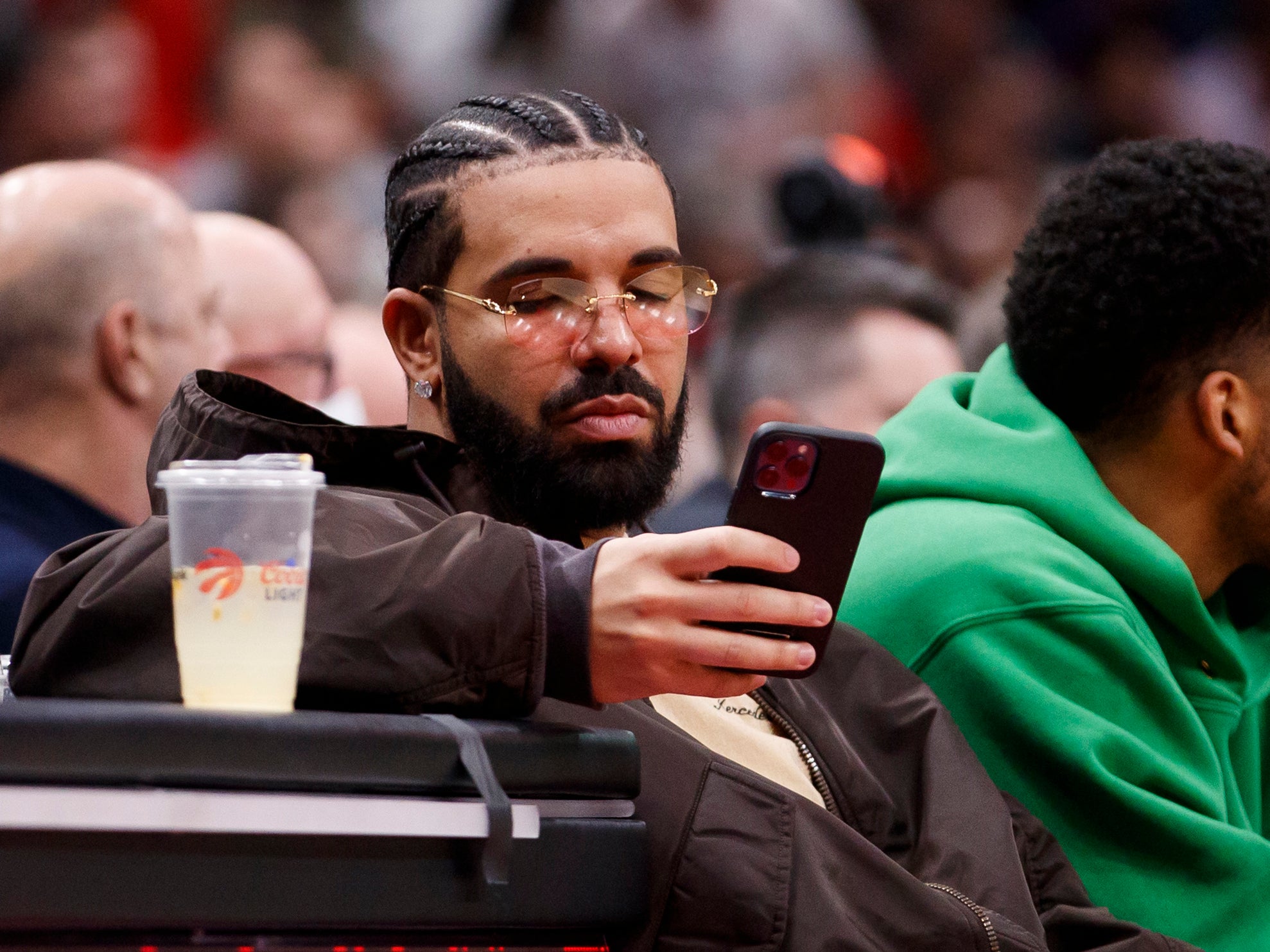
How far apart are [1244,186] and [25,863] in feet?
6.59

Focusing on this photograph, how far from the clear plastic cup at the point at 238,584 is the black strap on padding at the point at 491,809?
0.15 meters

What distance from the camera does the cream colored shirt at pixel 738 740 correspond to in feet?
6.35

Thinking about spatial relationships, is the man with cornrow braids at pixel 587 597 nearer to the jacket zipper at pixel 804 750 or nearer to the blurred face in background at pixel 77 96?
the jacket zipper at pixel 804 750

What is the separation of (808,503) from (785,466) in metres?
0.04

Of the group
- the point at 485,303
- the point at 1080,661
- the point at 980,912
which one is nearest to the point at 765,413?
the point at 1080,661

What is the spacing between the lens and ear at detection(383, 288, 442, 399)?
83.8 inches

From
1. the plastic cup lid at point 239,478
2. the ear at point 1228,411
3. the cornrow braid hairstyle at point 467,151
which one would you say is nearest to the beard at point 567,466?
the cornrow braid hairstyle at point 467,151

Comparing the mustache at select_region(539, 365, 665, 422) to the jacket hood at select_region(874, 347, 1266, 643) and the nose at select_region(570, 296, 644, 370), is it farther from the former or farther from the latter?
the jacket hood at select_region(874, 347, 1266, 643)

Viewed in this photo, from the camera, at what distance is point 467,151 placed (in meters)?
2.11

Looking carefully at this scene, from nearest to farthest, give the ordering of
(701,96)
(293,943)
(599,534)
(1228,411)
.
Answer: (293,943), (599,534), (1228,411), (701,96)

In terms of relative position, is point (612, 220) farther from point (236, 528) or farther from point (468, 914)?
point (468, 914)

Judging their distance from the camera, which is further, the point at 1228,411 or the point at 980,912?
the point at 1228,411

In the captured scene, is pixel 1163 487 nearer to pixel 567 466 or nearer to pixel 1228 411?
pixel 1228 411

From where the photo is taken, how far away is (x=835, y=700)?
2.13m
